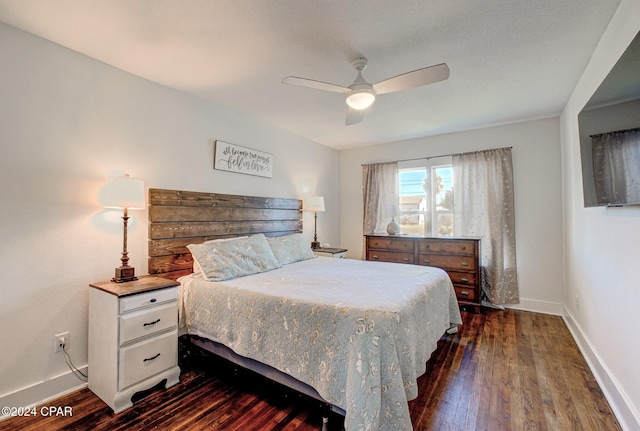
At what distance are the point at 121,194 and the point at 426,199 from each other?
13.0 ft

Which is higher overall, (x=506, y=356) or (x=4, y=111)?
(x=4, y=111)

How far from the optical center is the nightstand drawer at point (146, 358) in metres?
1.88

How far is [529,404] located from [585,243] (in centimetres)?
163

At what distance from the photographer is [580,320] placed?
278cm

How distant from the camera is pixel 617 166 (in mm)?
1607

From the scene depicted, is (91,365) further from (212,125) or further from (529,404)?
(529,404)

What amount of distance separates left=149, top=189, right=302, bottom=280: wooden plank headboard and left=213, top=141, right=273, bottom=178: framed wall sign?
1.08 feet

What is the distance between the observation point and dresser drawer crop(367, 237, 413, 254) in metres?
4.10

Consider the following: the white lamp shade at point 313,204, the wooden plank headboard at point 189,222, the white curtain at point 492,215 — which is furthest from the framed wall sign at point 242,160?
the white curtain at point 492,215

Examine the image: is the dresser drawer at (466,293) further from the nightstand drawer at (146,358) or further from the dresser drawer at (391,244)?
the nightstand drawer at (146,358)

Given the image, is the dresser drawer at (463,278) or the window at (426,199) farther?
the window at (426,199)

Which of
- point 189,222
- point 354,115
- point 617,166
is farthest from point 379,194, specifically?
point 617,166

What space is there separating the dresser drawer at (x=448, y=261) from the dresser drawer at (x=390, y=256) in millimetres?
160

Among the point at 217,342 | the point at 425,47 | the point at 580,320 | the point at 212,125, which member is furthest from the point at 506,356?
the point at 212,125
